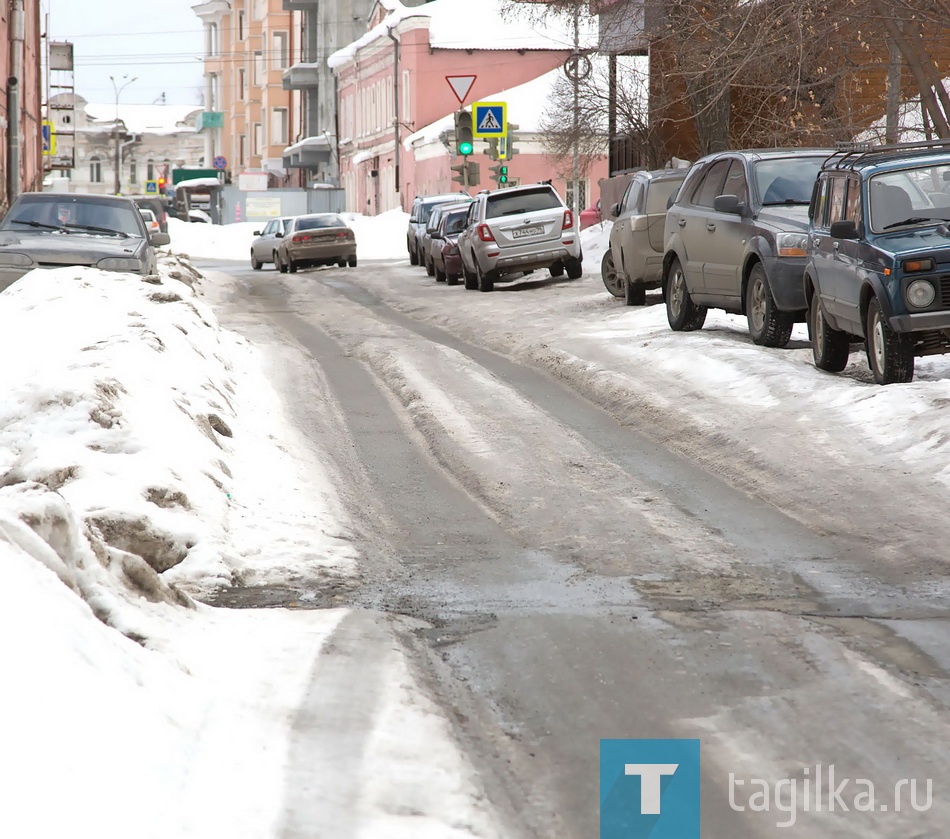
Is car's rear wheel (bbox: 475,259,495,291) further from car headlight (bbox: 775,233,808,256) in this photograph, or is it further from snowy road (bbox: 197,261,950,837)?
snowy road (bbox: 197,261,950,837)

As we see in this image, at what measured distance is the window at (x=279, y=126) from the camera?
99.6m

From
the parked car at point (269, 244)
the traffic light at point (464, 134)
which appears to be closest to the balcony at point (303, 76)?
the parked car at point (269, 244)

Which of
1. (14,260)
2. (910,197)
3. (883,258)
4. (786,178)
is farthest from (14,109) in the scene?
(883,258)

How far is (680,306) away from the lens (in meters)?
16.4

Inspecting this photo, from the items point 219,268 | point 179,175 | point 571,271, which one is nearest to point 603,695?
point 571,271

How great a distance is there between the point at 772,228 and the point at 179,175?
9594cm

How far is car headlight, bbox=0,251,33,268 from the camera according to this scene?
1866cm

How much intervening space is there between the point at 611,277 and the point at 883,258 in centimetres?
1100

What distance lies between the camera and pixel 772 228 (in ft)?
47.2

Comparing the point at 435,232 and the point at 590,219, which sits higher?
the point at 590,219

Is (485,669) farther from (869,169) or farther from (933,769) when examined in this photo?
(869,169)

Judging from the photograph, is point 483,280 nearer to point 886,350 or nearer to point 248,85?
point 886,350

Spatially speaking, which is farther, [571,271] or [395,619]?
[571,271]

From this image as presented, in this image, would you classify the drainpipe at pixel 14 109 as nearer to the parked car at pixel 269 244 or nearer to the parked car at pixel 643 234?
the parked car at pixel 269 244
